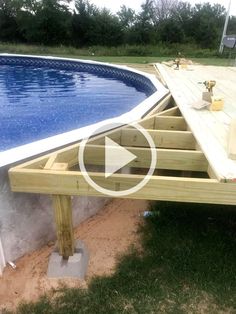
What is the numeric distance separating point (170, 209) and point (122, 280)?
4.16ft

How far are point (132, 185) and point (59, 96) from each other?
21.0 feet

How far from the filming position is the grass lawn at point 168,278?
2.47 metres

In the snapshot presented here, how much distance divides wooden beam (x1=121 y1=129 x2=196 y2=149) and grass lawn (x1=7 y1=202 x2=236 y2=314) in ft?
2.83

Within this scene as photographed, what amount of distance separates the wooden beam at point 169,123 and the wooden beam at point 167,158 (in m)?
1.09

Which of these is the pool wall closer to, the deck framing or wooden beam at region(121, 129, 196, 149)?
the deck framing

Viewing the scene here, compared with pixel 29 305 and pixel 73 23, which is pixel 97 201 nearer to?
pixel 29 305

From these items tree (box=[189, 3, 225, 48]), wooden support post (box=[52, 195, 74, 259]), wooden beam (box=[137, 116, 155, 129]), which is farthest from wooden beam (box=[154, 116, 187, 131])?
tree (box=[189, 3, 225, 48])

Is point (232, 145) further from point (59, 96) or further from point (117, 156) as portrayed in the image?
point (59, 96)

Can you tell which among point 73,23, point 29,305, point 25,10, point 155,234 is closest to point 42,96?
point 155,234

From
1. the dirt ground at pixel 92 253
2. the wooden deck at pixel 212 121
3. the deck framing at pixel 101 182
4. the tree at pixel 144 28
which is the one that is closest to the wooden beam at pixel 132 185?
the deck framing at pixel 101 182

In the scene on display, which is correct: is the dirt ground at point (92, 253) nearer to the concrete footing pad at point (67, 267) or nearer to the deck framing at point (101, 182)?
the concrete footing pad at point (67, 267)

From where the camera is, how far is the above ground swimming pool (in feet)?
17.9

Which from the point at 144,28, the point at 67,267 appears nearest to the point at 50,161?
the point at 67,267

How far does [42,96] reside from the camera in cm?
819
